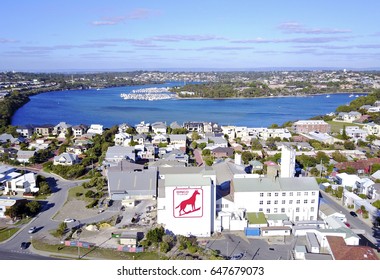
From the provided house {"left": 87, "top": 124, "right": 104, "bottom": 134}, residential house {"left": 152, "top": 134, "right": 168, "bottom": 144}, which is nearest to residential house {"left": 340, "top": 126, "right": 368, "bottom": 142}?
residential house {"left": 152, "top": 134, "right": 168, "bottom": 144}

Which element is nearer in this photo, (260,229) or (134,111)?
(260,229)

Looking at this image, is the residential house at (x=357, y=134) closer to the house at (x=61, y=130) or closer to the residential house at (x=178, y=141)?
the residential house at (x=178, y=141)

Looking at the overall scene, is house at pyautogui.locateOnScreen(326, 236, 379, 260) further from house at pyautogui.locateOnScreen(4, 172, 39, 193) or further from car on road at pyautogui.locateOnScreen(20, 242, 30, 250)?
house at pyautogui.locateOnScreen(4, 172, 39, 193)

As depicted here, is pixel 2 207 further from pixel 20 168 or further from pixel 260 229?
pixel 260 229

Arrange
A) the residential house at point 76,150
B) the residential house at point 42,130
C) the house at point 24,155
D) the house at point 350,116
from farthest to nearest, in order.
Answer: the house at point 350,116
the residential house at point 42,130
the residential house at point 76,150
the house at point 24,155

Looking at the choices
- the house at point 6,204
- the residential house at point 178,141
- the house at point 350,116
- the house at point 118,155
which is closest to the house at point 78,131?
the residential house at point 178,141

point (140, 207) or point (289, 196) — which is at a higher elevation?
point (289, 196)
